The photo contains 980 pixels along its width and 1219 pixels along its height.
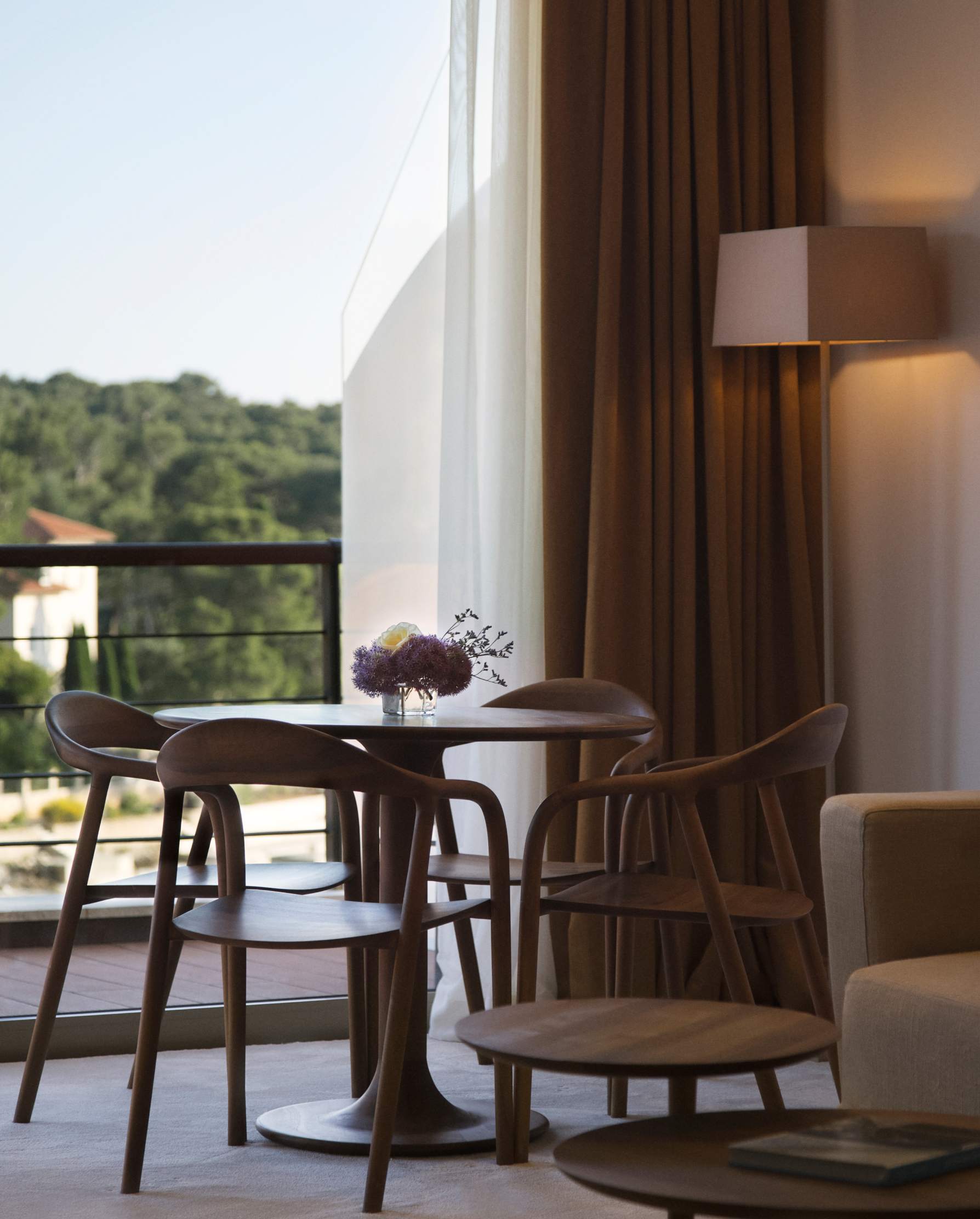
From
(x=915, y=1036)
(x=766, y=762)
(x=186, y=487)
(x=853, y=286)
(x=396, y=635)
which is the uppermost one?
(x=186, y=487)

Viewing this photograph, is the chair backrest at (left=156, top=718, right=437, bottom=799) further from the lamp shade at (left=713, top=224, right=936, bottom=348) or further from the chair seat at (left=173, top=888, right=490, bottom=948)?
the lamp shade at (left=713, top=224, right=936, bottom=348)

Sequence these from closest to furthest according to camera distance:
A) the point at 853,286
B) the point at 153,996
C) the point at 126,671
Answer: the point at 153,996 → the point at 853,286 → the point at 126,671

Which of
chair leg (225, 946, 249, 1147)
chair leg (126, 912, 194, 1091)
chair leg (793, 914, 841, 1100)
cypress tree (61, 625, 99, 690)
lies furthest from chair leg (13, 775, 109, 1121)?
cypress tree (61, 625, 99, 690)

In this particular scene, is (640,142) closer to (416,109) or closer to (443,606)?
(416,109)

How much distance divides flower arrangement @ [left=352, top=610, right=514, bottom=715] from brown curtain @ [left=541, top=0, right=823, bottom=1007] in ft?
2.48

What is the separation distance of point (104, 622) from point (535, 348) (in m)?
10.7

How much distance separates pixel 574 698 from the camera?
11.1 feet

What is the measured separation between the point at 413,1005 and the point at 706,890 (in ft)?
1.86

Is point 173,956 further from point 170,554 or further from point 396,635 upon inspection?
point 170,554

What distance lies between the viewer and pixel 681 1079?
5.36 feet

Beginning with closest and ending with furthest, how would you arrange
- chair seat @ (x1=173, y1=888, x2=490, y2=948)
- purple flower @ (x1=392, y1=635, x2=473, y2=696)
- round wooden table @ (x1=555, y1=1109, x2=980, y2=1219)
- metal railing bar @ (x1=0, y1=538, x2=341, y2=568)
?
Result: round wooden table @ (x1=555, y1=1109, x2=980, y2=1219) < chair seat @ (x1=173, y1=888, x2=490, y2=948) < purple flower @ (x1=392, y1=635, x2=473, y2=696) < metal railing bar @ (x1=0, y1=538, x2=341, y2=568)

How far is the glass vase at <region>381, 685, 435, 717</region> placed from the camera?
294cm

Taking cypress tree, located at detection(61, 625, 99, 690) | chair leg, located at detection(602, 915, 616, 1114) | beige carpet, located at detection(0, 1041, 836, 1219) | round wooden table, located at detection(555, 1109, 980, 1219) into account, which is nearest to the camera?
round wooden table, located at detection(555, 1109, 980, 1219)

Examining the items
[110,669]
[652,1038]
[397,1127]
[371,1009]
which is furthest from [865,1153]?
[110,669]
